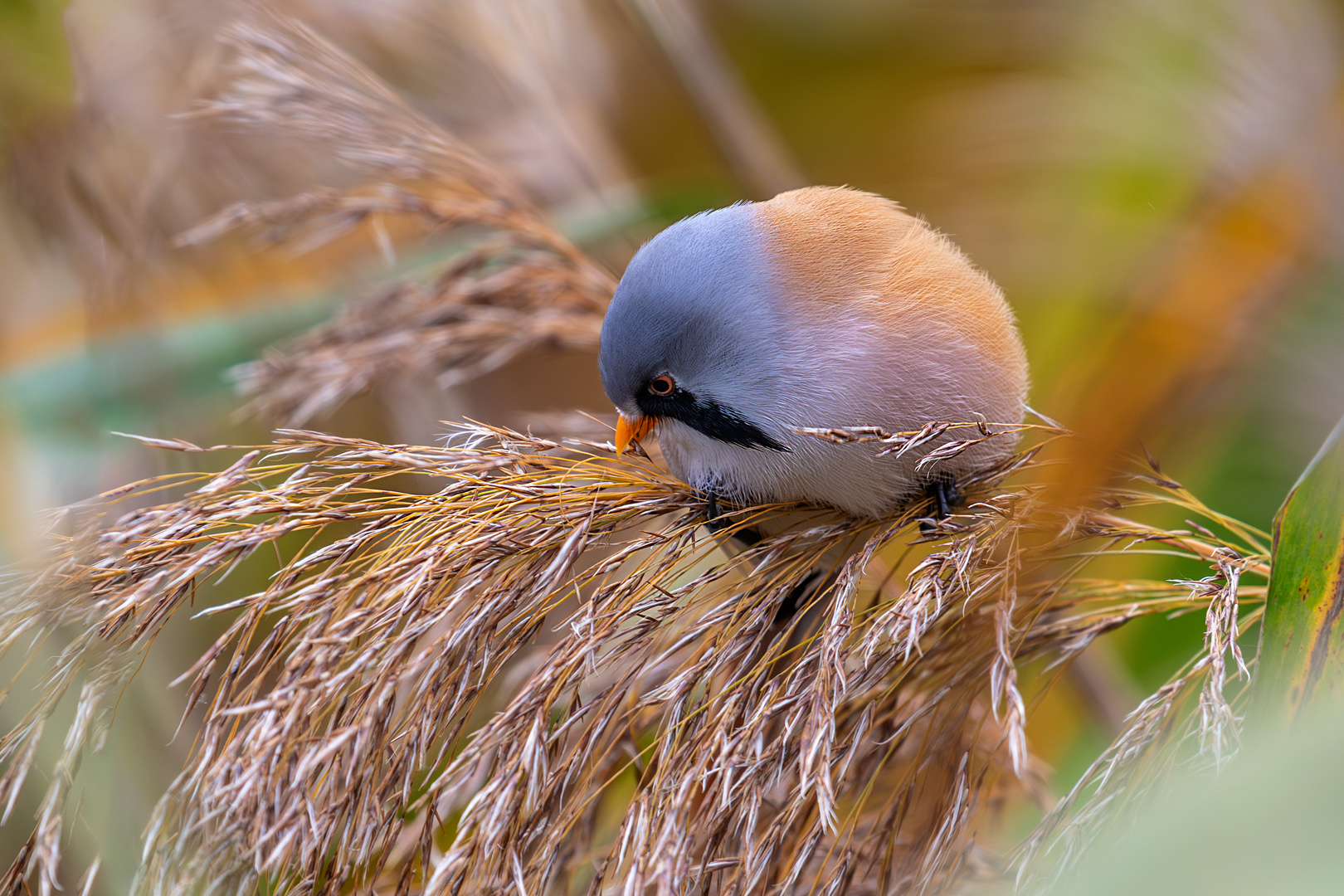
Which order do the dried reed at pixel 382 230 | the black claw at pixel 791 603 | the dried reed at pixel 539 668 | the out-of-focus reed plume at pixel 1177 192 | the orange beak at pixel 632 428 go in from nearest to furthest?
the out-of-focus reed plume at pixel 1177 192
the dried reed at pixel 539 668
the black claw at pixel 791 603
the orange beak at pixel 632 428
the dried reed at pixel 382 230

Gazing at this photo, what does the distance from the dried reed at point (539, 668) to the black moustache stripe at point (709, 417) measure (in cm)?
16

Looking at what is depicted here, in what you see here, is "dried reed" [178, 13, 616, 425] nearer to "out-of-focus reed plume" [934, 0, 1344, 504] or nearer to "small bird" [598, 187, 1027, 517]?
"small bird" [598, 187, 1027, 517]

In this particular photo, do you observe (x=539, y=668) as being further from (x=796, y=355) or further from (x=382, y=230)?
(x=382, y=230)

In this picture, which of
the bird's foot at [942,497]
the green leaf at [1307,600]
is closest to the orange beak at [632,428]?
the bird's foot at [942,497]

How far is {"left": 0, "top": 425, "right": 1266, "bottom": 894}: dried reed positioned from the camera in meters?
0.91

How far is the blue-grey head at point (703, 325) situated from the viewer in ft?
3.93

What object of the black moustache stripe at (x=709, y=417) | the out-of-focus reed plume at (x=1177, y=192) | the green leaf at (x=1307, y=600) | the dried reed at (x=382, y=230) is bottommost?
the green leaf at (x=1307, y=600)

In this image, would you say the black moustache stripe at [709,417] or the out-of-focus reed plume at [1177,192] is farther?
the black moustache stripe at [709,417]

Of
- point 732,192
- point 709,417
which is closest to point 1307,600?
point 709,417

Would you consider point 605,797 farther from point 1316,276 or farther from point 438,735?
point 1316,276

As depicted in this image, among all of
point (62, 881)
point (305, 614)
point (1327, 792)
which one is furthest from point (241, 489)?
point (1327, 792)

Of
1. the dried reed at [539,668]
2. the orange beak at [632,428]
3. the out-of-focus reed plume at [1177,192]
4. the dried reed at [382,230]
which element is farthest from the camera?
the dried reed at [382,230]

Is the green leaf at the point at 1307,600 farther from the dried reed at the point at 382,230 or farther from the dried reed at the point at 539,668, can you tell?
the dried reed at the point at 382,230

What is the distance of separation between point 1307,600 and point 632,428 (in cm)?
83
